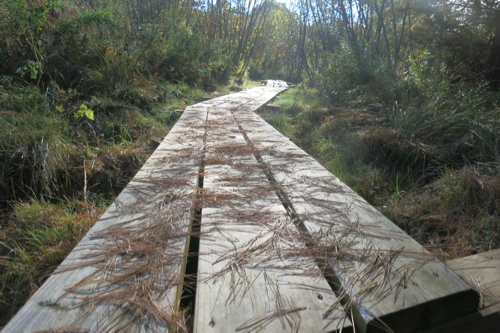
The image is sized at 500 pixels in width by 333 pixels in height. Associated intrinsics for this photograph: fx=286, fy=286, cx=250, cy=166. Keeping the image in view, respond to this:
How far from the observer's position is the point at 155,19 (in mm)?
8453

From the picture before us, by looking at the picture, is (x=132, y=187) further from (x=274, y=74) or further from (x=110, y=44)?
(x=274, y=74)

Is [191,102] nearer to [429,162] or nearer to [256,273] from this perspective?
[429,162]

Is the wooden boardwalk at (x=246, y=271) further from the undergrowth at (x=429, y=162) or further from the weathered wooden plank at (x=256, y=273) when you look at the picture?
the undergrowth at (x=429, y=162)

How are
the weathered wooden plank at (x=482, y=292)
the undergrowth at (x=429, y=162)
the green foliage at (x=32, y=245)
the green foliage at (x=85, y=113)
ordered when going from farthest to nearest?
the green foliage at (x=85, y=113), the undergrowth at (x=429, y=162), the green foliage at (x=32, y=245), the weathered wooden plank at (x=482, y=292)

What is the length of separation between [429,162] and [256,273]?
90.5 inches

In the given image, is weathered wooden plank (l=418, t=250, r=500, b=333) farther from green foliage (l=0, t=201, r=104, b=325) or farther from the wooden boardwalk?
green foliage (l=0, t=201, r=104, b=325)

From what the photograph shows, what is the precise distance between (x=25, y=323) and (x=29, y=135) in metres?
2.39

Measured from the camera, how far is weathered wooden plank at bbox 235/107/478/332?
823 millimetres

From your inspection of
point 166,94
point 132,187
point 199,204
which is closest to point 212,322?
point 199,204

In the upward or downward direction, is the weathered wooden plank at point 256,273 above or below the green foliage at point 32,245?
above

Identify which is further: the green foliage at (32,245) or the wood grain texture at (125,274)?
the green foliage at (32,245)

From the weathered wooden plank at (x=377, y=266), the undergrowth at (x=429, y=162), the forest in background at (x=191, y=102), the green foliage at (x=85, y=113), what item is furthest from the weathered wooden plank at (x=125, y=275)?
the green foliage at (x=85, y=113)

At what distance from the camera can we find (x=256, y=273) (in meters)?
0.95

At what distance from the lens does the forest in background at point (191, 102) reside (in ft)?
6.02
